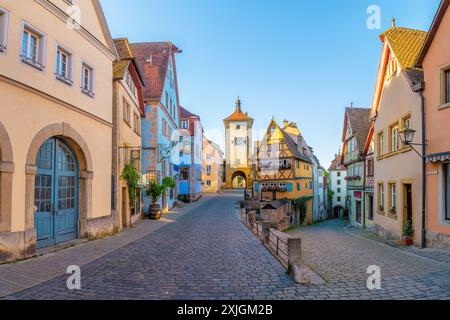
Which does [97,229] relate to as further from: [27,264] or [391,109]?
[391,109]

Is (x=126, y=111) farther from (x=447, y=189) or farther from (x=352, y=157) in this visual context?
(x=352, y=157)

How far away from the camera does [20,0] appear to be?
812 cm

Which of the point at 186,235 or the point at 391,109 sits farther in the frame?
the point at 391,109

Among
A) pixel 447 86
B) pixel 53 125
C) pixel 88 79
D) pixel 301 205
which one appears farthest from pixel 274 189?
pixel 53 125

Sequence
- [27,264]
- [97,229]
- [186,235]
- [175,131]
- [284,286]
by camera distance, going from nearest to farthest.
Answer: [284,286]
[27,264]
[97,229]
[186,235]
[175,131]

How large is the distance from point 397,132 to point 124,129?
12430mm

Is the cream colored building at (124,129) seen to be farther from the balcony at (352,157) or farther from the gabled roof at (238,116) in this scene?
the gabled roof at (238,116)

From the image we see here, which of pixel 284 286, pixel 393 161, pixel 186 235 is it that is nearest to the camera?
pixel 284 286

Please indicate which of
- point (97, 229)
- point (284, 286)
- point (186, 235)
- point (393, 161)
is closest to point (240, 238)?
point (186, 235)

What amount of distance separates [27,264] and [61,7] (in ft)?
24.2

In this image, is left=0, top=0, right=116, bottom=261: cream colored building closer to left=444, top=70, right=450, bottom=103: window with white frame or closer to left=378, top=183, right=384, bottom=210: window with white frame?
left=444, top=70, right=450, bottom=103: window with white frame

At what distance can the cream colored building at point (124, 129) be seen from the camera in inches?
543

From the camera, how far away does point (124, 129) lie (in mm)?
15109

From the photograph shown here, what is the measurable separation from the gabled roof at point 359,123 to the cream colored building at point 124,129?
15738 millimetres
